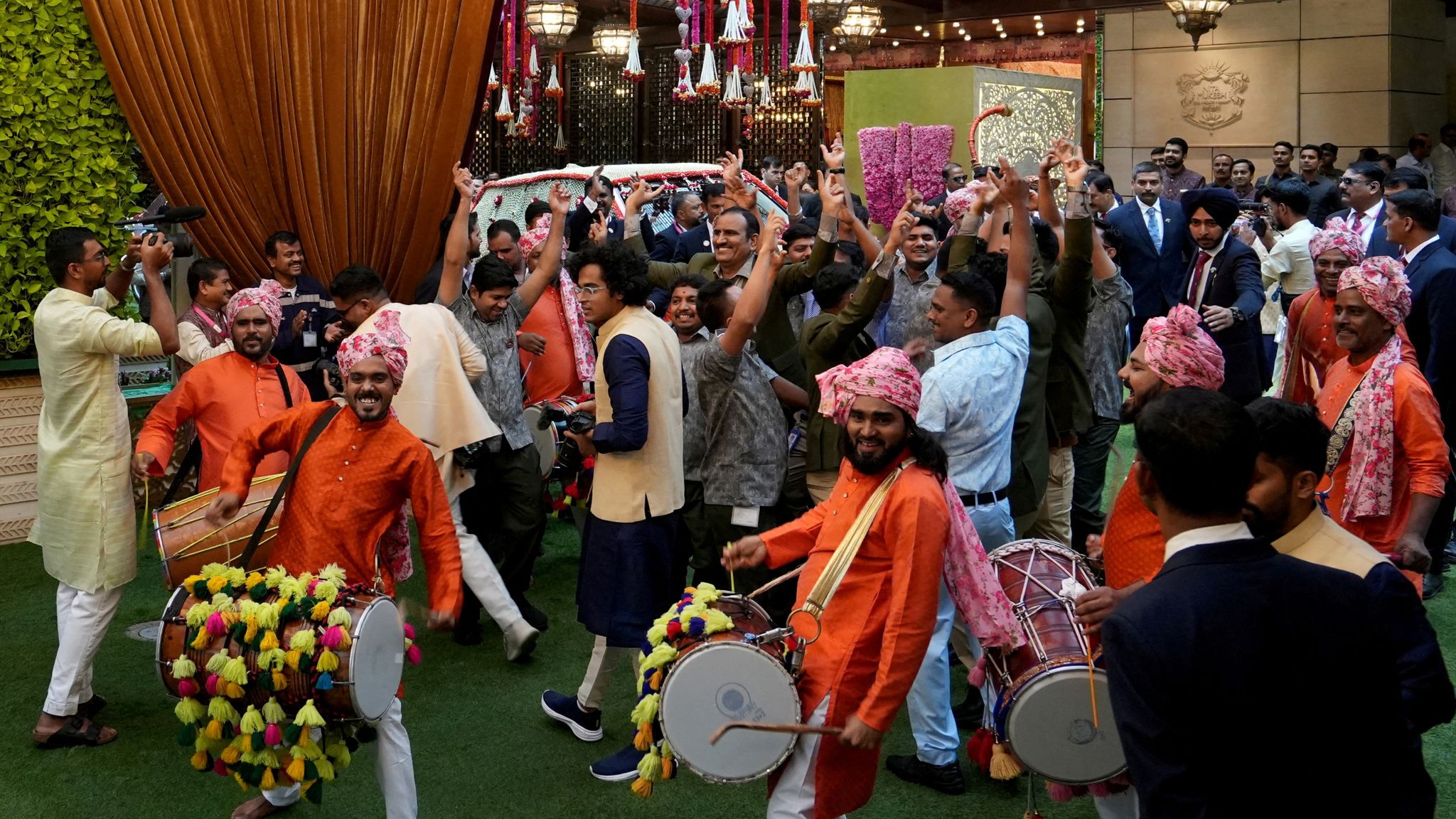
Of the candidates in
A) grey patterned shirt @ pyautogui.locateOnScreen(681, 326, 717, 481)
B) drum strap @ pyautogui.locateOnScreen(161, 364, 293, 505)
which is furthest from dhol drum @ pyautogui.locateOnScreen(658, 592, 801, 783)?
drum strap @ pyautogui.locateOnScreen(161, 364, 293, 505)

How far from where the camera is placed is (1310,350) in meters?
5.37

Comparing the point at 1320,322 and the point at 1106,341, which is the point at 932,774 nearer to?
the point at 1320,322

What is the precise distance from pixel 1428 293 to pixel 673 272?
359 cm

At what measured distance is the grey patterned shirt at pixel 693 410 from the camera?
15.8 ft

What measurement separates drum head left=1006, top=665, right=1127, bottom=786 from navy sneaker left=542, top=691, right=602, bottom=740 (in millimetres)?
1943

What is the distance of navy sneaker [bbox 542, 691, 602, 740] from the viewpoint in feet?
15.4

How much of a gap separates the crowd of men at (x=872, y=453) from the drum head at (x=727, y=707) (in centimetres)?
13

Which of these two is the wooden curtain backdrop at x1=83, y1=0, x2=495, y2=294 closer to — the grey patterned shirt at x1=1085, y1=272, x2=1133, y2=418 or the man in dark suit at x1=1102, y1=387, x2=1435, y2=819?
the grey patterned shirt at x1=1085, y1=272, x2=1133, y2=418

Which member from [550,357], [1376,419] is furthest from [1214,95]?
[1376,419]

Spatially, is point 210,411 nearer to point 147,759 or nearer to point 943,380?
point 147,759

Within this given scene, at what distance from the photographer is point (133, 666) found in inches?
215

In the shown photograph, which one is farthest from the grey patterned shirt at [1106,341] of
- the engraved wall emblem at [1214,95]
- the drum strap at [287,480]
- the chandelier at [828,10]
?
the engraved wall emblem at [1214,95]

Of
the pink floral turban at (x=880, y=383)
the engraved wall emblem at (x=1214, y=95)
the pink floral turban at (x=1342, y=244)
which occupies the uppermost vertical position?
the engraved wall emblem at (x=1214, y=95)

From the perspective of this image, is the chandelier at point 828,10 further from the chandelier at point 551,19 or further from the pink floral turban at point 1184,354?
the pink floral turban at point 1184,354
